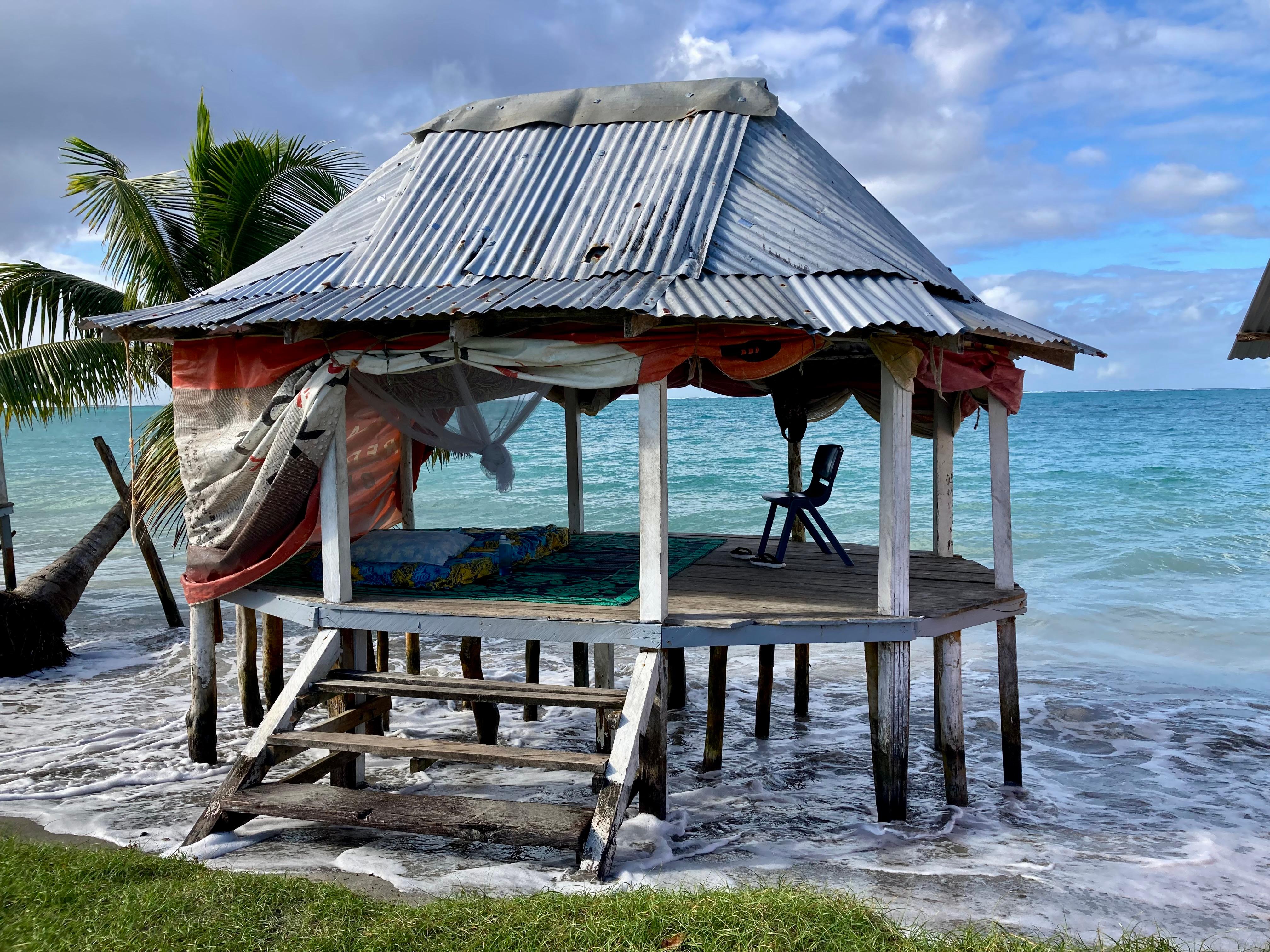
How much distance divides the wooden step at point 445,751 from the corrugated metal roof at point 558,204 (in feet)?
10.1

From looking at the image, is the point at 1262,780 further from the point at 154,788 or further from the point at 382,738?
the point at 154,788

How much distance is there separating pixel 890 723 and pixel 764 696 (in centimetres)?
286

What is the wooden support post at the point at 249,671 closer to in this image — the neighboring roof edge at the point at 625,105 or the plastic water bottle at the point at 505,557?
the plastic water bottle at the point at 505,557

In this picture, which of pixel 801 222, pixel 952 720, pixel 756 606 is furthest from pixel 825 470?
pixel 952 720

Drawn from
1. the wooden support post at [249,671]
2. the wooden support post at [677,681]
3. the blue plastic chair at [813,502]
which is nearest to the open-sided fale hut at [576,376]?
the blue plastic chair at [813,502]

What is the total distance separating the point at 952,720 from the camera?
752cm

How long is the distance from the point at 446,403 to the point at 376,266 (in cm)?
167

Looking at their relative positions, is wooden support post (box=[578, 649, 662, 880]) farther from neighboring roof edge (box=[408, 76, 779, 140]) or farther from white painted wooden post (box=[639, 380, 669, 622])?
neighboring roof edge (box=[408, 76, 779, 140])

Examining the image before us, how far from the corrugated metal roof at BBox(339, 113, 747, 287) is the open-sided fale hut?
3 cm

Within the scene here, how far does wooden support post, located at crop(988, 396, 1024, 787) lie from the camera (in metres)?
7.62

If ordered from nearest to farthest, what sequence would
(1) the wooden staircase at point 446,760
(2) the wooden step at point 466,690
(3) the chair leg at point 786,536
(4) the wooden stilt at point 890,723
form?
(1) the wooden staircase at point 446,760 → (2) the wooden step at point 466,690 → (4) the wooden stilt at point 890,723 → (3) the chair leg at point 786,536

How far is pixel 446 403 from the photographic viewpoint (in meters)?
8.70

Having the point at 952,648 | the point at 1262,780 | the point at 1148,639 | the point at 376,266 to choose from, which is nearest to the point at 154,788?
the point at 376,266

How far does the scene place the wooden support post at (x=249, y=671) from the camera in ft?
31.4
